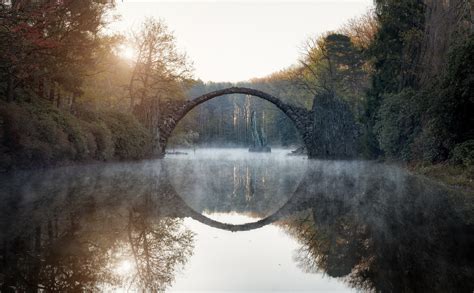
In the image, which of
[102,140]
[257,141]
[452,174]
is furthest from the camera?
[257,141]

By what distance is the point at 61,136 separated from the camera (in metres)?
18.1

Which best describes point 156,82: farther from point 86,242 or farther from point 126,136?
point 86,242

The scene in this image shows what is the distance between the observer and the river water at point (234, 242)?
3.90 meters

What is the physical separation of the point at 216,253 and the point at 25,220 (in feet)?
10.1

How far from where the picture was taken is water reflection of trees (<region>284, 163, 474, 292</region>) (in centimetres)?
399

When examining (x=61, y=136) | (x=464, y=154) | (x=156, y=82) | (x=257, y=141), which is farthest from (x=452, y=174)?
(x=257, y=141)

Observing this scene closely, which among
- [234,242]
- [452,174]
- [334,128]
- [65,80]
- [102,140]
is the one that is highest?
[65,80]

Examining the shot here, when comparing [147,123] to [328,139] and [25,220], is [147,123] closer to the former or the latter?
[328,139]

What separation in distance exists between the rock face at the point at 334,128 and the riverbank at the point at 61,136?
13.0 metres

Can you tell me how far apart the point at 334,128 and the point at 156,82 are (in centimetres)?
1313

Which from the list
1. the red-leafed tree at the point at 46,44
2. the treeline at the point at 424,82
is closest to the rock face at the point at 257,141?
the treeline at the point at 424,82

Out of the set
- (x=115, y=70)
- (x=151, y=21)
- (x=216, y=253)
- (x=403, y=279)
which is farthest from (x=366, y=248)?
(x=115, y=70)

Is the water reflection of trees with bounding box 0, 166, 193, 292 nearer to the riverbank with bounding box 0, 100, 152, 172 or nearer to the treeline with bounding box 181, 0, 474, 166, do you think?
the riverbank with bounding box 0, 100, 152, 172

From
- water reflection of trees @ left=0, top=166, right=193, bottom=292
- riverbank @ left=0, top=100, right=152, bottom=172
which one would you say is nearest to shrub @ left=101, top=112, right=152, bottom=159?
riverbank @ left=0, top=100, right=152, bottom=172
